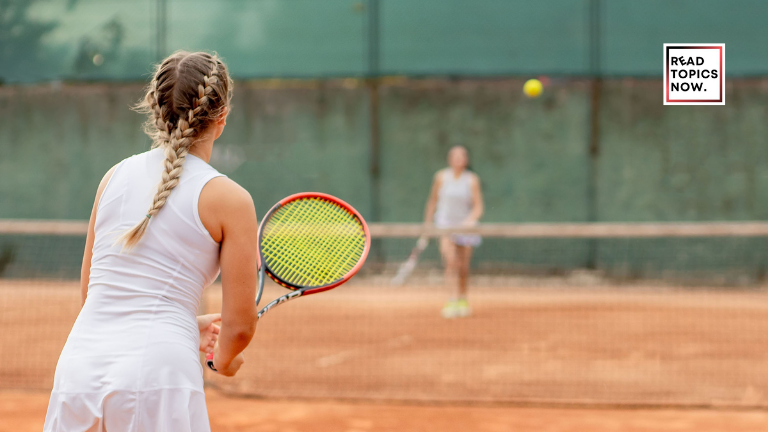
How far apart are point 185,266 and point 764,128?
29.5ft

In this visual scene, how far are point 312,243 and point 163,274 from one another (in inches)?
27.0

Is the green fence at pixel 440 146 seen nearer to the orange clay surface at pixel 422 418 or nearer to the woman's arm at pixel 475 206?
the woman's arm at pixel 475 206

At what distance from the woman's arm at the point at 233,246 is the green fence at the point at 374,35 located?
7930 mm

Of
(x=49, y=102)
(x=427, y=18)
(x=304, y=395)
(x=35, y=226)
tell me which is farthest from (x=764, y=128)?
(x=49, y=102)

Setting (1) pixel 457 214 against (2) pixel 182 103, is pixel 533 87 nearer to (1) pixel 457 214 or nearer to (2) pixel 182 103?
(1) pixel 457 214

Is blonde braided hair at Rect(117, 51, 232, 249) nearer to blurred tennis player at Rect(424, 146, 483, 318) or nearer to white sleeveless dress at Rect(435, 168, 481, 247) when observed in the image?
blurred tennis player at Rect(424, 146, 483, 318)

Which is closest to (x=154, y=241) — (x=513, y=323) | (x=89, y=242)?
(x=89, y=242)

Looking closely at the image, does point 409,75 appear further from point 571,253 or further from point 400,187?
point 571,253

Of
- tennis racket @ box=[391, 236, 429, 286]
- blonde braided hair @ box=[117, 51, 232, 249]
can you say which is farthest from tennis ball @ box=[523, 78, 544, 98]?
blonde braided hair @ box=[117, 51, 232, 249]

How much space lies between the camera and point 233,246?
4.44ft

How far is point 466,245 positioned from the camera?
21.4 ft

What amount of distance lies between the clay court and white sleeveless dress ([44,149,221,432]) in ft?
7.23

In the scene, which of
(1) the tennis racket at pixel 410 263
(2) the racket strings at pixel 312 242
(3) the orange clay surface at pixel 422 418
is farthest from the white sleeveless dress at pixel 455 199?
(2) the racket strings at pixel 312 242

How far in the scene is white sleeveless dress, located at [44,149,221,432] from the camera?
1.32m
